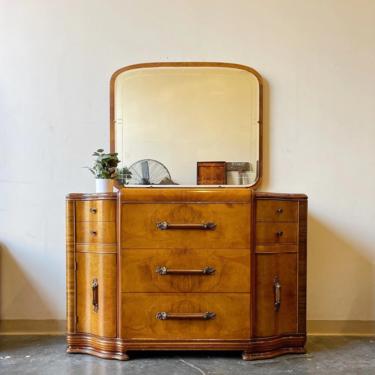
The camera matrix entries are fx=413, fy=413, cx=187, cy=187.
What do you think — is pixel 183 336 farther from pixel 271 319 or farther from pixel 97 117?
pixel 97 117

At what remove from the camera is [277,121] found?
2.44 meters

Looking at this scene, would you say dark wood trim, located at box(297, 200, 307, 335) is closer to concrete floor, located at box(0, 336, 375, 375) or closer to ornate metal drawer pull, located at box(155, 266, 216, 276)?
concrete floor, located at box(0, 336, 375, 375)

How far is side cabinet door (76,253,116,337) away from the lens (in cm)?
200

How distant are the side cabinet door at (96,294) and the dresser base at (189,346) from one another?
0.17ft

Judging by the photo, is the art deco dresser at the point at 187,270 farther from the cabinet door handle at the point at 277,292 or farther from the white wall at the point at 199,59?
the white wall at the point at 199,59

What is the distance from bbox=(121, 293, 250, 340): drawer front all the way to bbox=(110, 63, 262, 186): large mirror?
69cm

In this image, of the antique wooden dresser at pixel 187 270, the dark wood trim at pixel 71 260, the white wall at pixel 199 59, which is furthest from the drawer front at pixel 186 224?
the white wall at pixel 199 59

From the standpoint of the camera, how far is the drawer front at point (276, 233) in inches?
78.5

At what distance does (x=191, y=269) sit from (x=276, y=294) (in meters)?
0.44

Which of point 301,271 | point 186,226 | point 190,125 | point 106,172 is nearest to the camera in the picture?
point 186,226

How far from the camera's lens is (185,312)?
6.46ft

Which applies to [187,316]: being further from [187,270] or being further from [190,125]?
[190,125]

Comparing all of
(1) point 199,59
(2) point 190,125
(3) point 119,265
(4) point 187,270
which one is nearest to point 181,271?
(4) point 187,270

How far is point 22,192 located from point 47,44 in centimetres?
90
